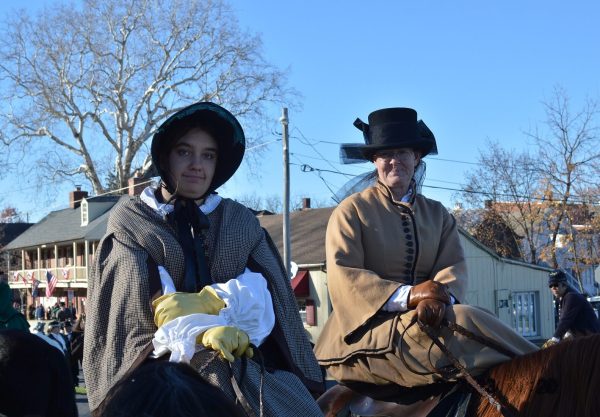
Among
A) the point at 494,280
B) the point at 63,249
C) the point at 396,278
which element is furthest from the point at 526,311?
the point at 63,249

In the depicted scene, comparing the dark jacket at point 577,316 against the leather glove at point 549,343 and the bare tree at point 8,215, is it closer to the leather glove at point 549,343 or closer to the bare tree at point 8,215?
the leather glove at point 549,343

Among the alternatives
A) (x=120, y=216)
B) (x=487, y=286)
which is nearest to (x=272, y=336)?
(x=120, y=216)

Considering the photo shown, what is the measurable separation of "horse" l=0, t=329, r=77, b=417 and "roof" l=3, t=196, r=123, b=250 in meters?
42.4

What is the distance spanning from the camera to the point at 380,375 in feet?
12.9

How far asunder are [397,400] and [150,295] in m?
1.62

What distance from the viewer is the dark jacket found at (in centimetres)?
1087

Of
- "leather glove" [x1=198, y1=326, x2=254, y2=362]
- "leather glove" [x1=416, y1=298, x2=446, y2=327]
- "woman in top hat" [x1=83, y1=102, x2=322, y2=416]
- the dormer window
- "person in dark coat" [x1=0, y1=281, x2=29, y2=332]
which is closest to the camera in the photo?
"leather glove" [x1=198, y1=326, x2=254, y2=362]

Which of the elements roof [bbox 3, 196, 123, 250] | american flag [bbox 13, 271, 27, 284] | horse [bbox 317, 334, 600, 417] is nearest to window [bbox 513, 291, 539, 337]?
roof [bbox 3, 196, 123, 250]

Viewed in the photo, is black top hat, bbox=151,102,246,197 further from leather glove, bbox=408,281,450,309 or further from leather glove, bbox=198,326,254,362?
leather glove, bbox=408,281,450,309

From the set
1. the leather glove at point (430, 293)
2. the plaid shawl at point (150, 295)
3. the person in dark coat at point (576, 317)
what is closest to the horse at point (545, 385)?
the leather glove at point (430, 293)

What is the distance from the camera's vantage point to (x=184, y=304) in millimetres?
2672

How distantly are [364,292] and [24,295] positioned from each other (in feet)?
196

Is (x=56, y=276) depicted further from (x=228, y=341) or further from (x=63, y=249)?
(x=228, y=341)

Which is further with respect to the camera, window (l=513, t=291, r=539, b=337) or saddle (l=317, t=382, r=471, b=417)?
window (l=513, t=291, r=539, b=337)
